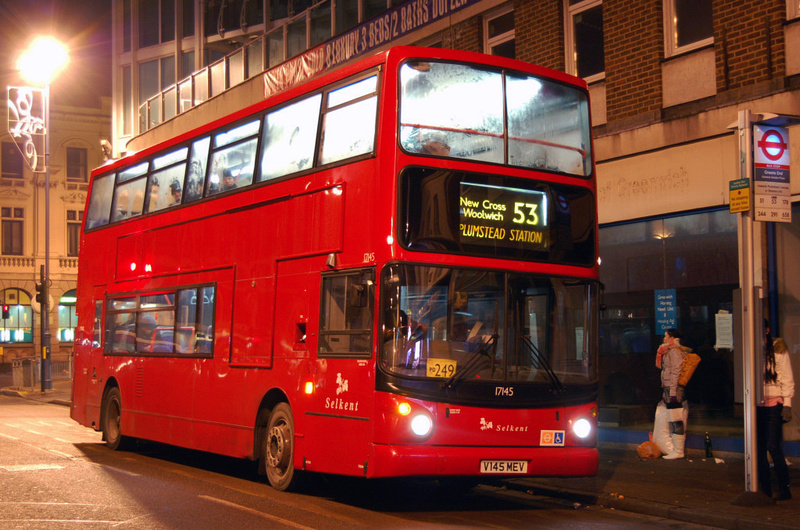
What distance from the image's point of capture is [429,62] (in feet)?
31.7

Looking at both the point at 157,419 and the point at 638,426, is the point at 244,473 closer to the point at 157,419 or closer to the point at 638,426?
the point at 157,419

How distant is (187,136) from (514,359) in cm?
663

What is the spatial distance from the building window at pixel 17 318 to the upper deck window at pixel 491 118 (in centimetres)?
5158

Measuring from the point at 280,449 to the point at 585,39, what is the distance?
9.26 m

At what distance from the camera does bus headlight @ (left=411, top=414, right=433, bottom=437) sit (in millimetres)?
9016

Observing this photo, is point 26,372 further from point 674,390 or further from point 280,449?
point 674,390

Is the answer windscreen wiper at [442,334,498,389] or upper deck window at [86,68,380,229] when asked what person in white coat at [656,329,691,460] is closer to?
windscreen wiper at [442,334,498,389]

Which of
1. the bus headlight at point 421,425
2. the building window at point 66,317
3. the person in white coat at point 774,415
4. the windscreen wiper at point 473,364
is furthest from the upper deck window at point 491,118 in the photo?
the building window at point 66,317

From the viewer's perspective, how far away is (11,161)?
5631 cm

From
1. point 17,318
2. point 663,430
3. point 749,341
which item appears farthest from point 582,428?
point 17,318

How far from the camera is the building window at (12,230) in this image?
5591 cm

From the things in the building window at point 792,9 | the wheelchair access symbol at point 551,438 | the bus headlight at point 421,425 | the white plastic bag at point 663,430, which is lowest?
the white plastic bag at point 663,430

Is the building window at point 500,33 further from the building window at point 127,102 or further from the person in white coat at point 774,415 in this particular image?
the building window at point 127,102

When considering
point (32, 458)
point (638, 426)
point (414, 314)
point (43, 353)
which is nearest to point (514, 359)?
point (414, 314)
